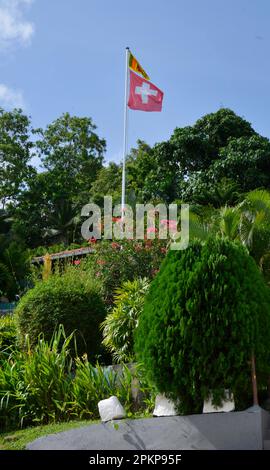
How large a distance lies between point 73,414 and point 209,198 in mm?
18532

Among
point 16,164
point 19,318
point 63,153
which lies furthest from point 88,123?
point 19,318

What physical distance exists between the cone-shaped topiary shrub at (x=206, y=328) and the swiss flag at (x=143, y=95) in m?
12.7

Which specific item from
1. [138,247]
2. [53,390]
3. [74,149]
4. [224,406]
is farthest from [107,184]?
[224,406]

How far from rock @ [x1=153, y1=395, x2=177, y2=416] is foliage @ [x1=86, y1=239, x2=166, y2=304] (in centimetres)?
561

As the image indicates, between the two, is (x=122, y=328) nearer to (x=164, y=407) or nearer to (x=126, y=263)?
(x=126, y=263)

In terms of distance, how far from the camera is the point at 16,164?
37688mm

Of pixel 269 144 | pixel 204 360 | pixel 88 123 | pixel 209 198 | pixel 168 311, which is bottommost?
pixel 204 360

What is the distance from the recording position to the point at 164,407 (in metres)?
5.87

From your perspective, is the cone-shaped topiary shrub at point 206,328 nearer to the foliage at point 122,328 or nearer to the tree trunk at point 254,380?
the tree trunk at point 254,380

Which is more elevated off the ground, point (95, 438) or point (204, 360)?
point (204, 360)

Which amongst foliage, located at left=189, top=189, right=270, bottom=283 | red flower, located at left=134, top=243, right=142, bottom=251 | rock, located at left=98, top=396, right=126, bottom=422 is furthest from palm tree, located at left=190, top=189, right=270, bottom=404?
rock, located at left=98, top=396, right=126, bottom=422

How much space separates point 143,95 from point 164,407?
13.6 m

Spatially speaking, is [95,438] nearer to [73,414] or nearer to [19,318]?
[73,414]

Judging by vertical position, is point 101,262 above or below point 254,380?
above
